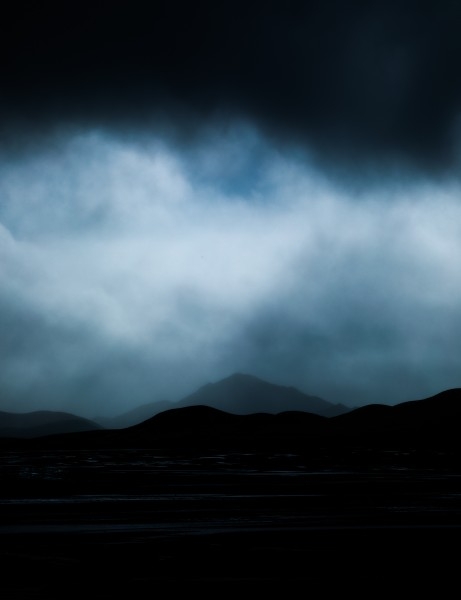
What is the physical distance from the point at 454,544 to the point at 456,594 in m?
6.04

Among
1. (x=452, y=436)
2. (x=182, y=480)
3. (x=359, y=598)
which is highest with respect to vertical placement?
(x=452, y=436)

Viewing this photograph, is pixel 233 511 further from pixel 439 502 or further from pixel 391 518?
pixel 439 502

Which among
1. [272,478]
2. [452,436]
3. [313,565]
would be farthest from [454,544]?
[452,436]

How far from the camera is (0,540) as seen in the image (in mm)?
21312

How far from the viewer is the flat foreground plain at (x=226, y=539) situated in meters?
15.7

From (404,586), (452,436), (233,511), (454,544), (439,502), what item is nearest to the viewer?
(404,586)

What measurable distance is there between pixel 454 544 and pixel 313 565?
4543 mm

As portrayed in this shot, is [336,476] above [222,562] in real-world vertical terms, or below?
above

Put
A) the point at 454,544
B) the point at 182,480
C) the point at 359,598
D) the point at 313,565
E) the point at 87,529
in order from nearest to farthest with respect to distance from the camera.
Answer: the point at 359,598 → the point at 313,565 → the point at 454,544 → the point at 87,529 → the point at 182,480

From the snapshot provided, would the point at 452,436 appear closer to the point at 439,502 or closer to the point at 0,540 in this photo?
the point at 439,502

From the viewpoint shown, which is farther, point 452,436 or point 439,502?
point 452,436

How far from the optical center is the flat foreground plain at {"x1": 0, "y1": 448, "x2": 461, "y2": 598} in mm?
15656

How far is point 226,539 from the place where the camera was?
21.0 metres

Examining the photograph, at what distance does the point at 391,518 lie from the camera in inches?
1009
